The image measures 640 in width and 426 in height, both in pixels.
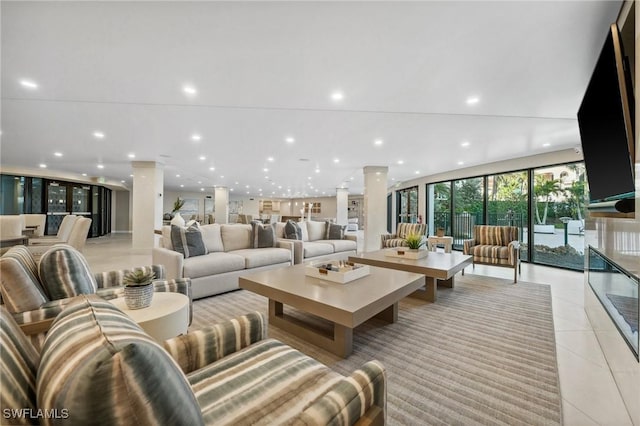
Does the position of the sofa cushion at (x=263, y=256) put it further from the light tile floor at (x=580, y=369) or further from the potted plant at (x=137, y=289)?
the light tile floor at (x=580, y=369)

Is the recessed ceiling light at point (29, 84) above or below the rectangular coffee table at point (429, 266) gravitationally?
above

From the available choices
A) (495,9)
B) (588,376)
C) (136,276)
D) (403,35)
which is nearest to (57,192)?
(136,276)

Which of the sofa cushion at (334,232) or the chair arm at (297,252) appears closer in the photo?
the chair arm at (297,252)

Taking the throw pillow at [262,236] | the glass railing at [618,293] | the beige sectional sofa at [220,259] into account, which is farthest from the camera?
the throw pillow at [262,236]

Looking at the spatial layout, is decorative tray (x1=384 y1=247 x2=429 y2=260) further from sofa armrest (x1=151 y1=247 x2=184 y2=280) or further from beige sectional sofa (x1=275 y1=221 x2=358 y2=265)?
sofa armrest (x1=151 y1=247 x2=184 y2=280)

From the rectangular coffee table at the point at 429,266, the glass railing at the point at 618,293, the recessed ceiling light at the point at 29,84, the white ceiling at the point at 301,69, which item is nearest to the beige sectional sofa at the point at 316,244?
the rectangular coffee table at the point at 429,266

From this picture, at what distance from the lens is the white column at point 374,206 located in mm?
7469

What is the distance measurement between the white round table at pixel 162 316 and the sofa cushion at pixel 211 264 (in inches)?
54.6

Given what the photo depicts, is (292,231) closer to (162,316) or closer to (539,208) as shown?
(162,316)

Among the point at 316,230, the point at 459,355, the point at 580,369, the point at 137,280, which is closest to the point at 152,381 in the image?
the point at 137,280

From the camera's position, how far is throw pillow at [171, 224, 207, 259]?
3.53m

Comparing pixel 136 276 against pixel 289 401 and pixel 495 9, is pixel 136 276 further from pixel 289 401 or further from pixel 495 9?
pixel 495 9

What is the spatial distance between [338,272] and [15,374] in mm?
2139

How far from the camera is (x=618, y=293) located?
6.63ft
